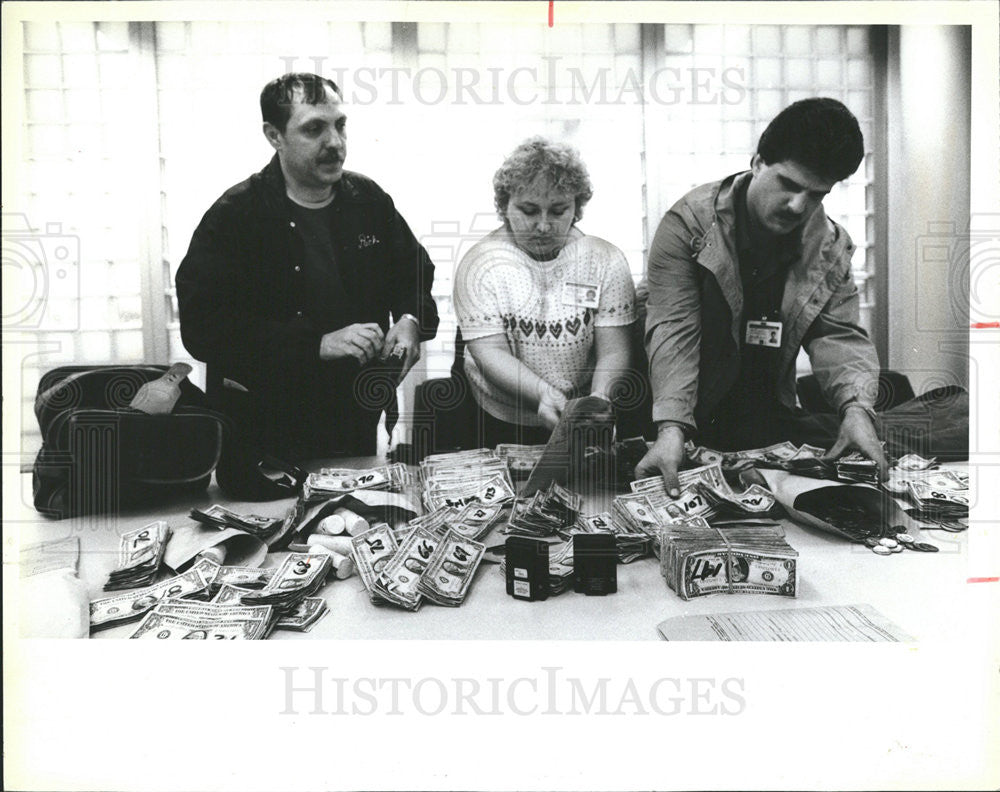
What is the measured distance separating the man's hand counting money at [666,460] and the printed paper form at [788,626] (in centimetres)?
53

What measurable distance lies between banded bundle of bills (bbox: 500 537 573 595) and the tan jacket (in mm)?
623

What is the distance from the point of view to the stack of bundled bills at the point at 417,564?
3375mm

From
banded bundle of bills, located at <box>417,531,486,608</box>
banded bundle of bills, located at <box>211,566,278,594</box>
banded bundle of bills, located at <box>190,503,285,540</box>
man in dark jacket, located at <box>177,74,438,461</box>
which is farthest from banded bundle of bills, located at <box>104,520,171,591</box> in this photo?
banded bundle of bills, located at <box>417,531,486,608</box>

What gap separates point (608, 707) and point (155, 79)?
2.79m

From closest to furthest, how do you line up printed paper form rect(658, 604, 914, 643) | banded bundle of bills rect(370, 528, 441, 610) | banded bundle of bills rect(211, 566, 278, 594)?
1. printed paper form rect(658, 604, 914, 643)
2. banded bundle of bills rect(370, 528, 441, 610)
3. banded bundle of bills rect(211, 566, 278, 594)

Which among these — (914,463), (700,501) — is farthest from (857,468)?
→ (700,501)

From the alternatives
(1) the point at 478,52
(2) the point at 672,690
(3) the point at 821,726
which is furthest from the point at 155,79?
(3) the point at 821,726

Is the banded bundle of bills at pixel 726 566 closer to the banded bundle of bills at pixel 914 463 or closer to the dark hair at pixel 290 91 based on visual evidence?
the banded bundle of bills at pixel 914 463

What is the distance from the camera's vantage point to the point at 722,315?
3.64 metres

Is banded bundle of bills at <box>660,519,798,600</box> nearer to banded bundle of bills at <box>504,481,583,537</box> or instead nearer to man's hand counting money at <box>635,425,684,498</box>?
man's hand counting money at <box>635,425,684,498</box>

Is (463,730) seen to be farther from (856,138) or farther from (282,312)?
(856,138)

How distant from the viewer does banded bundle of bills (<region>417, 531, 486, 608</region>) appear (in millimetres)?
3377

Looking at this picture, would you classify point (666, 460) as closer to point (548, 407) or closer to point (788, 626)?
point (548, 407)

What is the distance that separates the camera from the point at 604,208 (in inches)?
140
